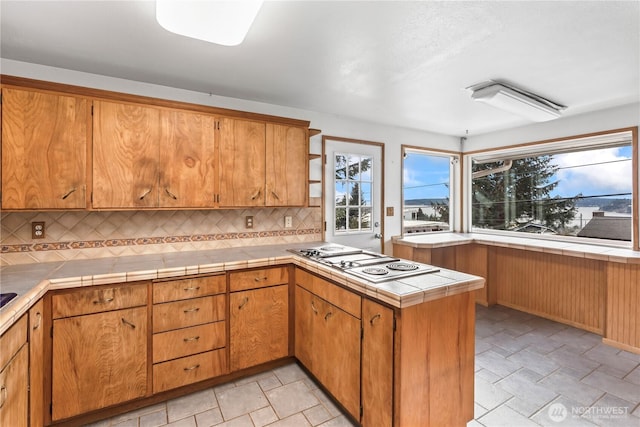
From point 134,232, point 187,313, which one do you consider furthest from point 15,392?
point 134,232

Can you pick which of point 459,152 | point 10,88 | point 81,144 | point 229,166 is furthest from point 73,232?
point 459,152

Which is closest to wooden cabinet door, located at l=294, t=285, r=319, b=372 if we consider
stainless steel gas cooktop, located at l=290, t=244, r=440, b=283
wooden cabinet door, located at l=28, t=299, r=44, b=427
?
stainless steel gas cooktop, located at l=290, t=244, r=440, b=283

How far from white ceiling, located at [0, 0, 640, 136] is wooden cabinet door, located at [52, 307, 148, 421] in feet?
5.62

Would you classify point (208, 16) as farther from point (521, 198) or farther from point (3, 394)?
point (521, 198)

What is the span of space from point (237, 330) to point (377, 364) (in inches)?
45.1

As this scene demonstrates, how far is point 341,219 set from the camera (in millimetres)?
3484

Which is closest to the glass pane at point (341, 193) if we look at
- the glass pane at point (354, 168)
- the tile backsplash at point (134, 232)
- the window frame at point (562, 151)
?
the glass pane at point (354, 168)

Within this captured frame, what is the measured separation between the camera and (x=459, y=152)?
15.1ft

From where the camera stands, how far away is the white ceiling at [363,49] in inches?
61.5

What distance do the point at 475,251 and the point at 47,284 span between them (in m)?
4.37

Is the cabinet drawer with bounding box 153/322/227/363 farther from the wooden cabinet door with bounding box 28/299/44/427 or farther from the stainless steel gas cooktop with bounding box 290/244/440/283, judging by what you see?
the stainless steel gas cooktop with bounding box 290/244/440/283

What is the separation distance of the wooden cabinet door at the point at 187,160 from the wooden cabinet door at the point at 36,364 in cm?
98

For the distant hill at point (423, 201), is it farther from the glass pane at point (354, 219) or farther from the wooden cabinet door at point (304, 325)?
the wooden cabinet door at point (304, 325)

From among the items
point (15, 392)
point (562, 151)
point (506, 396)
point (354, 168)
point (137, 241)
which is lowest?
point (506, 396)
